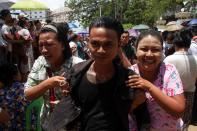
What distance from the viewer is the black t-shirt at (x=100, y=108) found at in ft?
8.30

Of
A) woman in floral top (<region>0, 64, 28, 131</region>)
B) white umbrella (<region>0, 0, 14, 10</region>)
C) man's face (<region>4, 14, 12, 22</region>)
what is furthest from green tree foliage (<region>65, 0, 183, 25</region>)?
woman in floral top (<region>0, 64, 28, 131</region>)

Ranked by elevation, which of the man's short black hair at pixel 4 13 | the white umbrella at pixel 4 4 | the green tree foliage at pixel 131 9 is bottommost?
the green tree foliage at pixel 131 9

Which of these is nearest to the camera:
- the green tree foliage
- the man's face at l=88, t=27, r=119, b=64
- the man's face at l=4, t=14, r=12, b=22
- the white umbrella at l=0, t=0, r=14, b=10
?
the man's face at l=88, t=27, r=119, b=64

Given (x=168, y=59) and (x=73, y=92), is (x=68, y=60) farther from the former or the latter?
(x=168, y=59)

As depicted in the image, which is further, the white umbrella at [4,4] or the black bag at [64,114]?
the white umbrella at [4,4]

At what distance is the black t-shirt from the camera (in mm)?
2529

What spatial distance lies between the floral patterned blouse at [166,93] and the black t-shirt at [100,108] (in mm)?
425

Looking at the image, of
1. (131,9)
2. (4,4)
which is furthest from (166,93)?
(131,9)

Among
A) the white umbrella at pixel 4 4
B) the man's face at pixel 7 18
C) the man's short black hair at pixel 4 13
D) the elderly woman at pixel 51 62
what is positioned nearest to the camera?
the elderly woman at pixel 51 62

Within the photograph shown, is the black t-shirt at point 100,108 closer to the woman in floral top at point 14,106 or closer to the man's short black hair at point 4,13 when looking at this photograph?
the woman in floral top at point 14,106

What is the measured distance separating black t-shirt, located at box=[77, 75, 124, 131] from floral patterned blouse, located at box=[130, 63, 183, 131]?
425 mm

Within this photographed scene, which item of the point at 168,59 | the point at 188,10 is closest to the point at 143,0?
the point at 188,10

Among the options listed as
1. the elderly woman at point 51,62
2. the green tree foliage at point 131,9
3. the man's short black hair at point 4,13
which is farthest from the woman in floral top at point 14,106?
the green tree foliage at point 131,9

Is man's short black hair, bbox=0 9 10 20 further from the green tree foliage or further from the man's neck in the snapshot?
the green tree foliage
